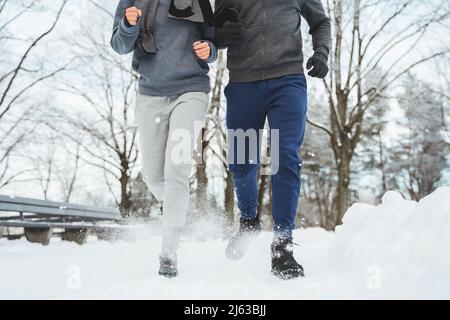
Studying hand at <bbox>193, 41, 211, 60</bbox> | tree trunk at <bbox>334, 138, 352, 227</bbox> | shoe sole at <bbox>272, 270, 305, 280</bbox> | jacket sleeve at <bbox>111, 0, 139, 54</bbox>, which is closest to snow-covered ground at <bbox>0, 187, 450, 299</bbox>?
shoe sole at <bbox>272, 270, 305, 280</bbox>

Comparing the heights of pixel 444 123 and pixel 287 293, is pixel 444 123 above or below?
above

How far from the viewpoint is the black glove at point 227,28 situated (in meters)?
2.81

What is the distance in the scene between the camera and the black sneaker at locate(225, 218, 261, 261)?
288 cm

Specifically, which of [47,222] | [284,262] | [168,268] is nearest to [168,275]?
[168,268]

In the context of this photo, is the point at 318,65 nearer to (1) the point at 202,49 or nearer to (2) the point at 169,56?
(1) the point at 202,49

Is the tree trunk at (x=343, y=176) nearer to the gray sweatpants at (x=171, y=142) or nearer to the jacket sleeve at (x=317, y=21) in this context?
the jacket sleeve at (x=317, y=21)

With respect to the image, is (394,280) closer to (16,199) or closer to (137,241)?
(137,241)

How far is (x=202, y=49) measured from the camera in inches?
104

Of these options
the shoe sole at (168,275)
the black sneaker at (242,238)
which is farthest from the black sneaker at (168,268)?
the black sneaker at (242,238)

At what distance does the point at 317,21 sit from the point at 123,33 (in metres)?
1.38

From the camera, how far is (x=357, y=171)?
3450 cm
